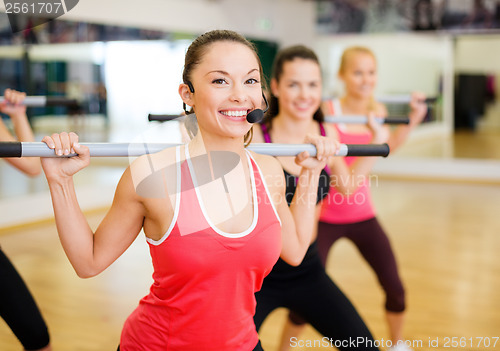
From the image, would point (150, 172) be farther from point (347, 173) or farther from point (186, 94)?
point (347, 173)

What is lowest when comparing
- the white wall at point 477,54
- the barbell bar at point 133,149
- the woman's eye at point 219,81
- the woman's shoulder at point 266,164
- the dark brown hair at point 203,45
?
the woman's shoulder at point 266,164

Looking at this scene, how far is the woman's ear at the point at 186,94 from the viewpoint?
145cm

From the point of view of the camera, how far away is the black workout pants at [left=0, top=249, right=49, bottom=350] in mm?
1857

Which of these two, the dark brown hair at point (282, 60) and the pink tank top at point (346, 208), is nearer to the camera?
the dark brown hair at point (282, 60)

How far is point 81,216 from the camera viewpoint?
1342mm

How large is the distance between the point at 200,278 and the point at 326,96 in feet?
11.9

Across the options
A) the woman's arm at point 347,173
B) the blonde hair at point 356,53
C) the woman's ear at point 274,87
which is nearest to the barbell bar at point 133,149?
→ the woman's arm at point 347,173

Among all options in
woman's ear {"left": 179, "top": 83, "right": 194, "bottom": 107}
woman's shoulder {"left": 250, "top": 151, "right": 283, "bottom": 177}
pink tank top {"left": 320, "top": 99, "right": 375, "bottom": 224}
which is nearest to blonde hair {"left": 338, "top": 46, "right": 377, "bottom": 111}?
pink tank top {"left": 320, "top": 99, "right": 375, "bottom": 224}

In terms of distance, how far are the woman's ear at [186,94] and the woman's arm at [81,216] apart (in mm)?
245

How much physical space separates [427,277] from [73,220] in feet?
10.4

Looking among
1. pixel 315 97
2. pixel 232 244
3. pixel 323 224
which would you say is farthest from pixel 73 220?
pixel 323 224

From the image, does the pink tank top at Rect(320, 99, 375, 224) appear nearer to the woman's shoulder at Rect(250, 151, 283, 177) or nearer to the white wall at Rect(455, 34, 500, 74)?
the woman's shoulder at Rect(250, 151, 283, 177)

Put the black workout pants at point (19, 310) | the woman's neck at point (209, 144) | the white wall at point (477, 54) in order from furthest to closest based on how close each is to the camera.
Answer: the white wall at point (477, 54) → the black workout pants at point (19, 310) → the woman's neck at point (209, 144)

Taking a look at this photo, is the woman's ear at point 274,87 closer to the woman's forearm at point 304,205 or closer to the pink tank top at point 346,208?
the pink tank top at point 346,208
